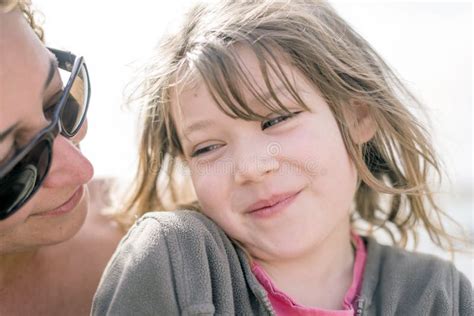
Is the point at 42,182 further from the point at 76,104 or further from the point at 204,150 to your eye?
the point at 204,150

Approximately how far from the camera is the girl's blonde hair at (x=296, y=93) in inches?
87.7

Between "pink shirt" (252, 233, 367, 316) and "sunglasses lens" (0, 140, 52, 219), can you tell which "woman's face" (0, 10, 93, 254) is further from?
"pink shirt" (252, 233, 367, 316)

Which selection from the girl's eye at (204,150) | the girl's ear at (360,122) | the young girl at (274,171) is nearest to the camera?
the young girl at (274,171)

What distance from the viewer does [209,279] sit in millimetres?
1985

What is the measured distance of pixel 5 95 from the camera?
1.84 metres

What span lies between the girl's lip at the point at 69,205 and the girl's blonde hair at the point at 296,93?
39cm

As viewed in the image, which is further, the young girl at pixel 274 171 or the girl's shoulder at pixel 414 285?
the girl's shoulder at pixel 414 285

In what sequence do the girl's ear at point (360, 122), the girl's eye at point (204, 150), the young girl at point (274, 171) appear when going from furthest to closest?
the girl's ear at point (360, 122)
the girl's eye at point (204, 150)
the young girl at point (274, 171)

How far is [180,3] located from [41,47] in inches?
30.3

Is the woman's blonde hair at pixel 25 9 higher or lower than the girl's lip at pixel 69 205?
higher

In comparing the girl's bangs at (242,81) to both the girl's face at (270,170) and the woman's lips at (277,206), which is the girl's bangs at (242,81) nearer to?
the girl's face at (270,170)

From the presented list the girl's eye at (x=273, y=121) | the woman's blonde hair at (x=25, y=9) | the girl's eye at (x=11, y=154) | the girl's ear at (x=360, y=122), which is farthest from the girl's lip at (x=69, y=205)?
the girl's ear at (x=360, y=122)

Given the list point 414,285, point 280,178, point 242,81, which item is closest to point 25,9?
point 242,81

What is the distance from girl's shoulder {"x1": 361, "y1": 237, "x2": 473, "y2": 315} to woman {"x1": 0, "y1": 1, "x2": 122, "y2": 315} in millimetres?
985
